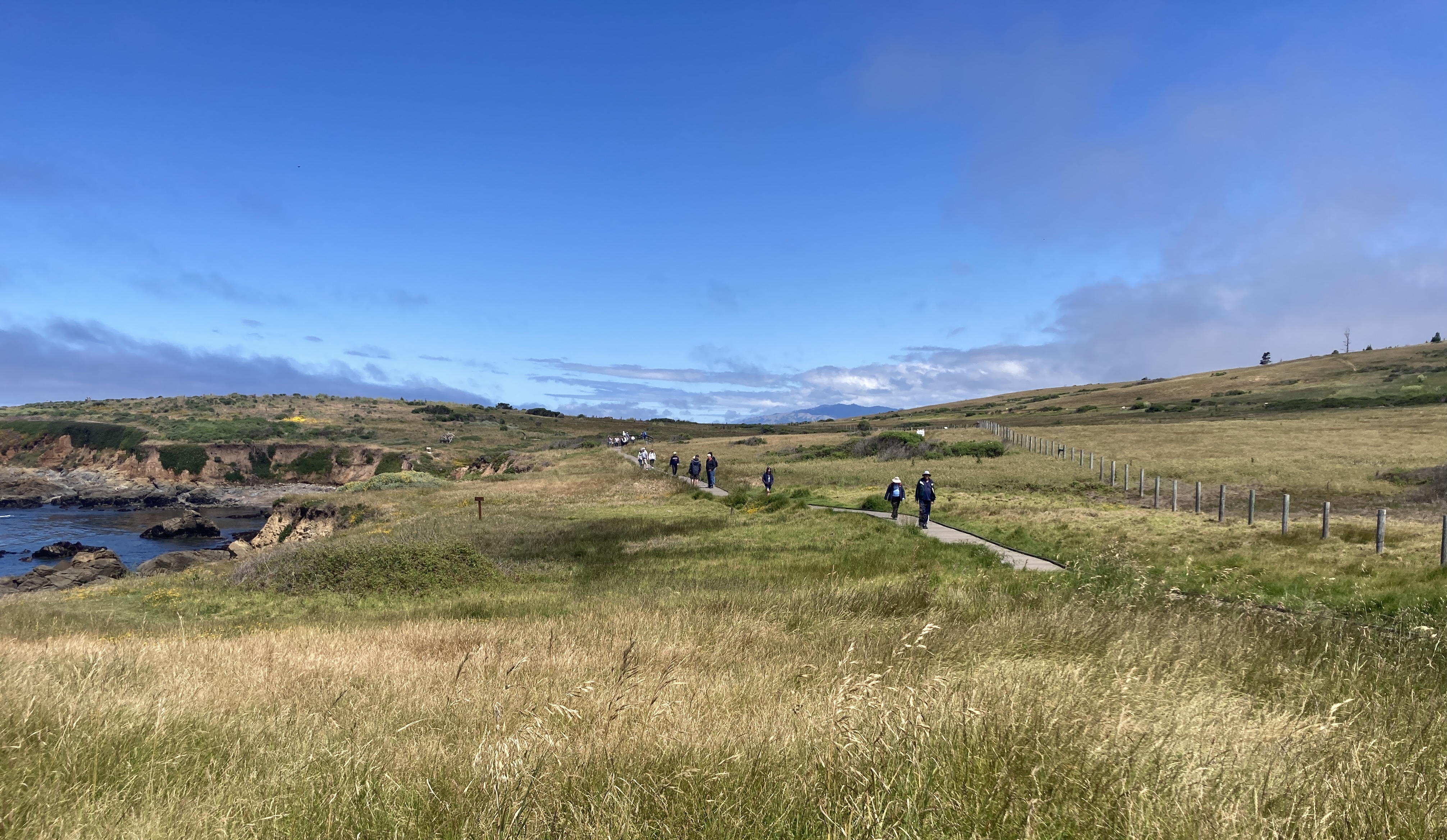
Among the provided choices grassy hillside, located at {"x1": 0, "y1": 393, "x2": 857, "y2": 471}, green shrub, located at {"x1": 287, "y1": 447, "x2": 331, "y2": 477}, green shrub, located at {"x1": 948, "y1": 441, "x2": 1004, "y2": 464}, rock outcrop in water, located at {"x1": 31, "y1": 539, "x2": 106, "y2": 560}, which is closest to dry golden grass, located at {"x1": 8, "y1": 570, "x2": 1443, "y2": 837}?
rock outcrop in water, located at {"x1": 31, "y1": 539, "x2": 106, "y2": 560}

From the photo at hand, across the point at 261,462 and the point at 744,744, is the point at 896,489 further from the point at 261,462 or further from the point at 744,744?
the point at 261,462

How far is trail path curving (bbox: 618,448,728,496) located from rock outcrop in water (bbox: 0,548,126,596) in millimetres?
25440

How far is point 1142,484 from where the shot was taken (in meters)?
35.0

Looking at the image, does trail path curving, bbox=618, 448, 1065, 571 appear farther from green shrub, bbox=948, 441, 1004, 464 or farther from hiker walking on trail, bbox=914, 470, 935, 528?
green shrub, bbox=948, 441, 1004, 464

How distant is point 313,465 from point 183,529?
31.9 metres

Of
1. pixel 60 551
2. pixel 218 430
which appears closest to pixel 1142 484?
pixel 60 551


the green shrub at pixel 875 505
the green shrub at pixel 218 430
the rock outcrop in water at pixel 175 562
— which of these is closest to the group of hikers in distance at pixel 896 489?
the green shrub at pixel 875 505

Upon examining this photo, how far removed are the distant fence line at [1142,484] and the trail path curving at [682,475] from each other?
1905cm

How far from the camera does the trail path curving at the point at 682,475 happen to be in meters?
41.6

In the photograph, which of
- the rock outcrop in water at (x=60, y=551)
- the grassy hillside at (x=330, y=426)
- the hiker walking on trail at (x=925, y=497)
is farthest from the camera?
the grassy hillside at (x=330, y=426)

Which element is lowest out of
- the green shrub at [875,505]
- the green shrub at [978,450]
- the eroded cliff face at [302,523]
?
the eroded cliff face at [302,523]

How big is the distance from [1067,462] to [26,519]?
2819 inches

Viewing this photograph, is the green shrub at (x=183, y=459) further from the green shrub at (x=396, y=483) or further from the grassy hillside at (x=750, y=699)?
the grassy hillside at (x=750, y=699)

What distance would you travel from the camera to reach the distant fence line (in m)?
19.0
